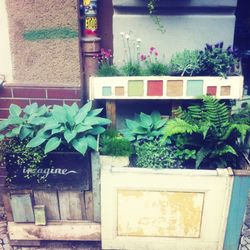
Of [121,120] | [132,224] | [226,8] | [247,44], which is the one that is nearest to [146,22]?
[226,8]

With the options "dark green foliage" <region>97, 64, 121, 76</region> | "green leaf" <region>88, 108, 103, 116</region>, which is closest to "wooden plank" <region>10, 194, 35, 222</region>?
"green leaf" <region>88, 108, 103, 116</region>

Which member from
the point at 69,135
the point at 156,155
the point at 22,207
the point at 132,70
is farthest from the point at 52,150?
the point at 132,70

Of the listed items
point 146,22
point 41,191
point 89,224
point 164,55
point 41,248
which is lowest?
point 41,248

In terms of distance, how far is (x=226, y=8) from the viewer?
314 cm

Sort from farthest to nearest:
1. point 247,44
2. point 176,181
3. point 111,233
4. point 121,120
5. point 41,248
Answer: point 247,44 < point 121,120 < point 41,248 < point 111,233 < point 176,181

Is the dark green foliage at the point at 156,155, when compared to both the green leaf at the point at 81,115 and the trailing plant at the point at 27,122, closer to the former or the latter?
the green leaf at the point at 81,115

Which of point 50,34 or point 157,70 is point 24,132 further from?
point 157,70

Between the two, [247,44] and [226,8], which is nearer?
[226,8]

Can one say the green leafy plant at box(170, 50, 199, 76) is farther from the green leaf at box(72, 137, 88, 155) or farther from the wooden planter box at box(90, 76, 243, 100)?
the green leaf at box(72, 137, 88, 155)

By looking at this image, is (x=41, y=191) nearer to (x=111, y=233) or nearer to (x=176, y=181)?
(x=111, y=233)

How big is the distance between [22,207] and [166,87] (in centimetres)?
157

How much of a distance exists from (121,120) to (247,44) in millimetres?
1655

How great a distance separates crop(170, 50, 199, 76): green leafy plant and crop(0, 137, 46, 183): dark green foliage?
1.33m

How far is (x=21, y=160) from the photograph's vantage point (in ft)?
9.14
